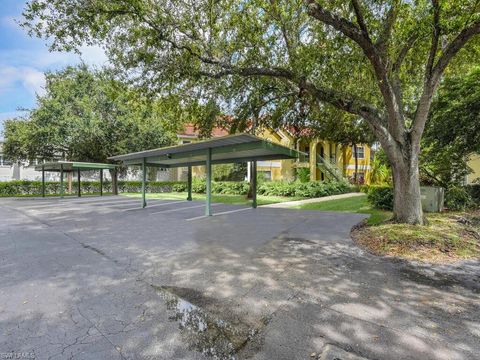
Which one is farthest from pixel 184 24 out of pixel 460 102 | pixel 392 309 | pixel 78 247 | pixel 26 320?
pixel 460 102

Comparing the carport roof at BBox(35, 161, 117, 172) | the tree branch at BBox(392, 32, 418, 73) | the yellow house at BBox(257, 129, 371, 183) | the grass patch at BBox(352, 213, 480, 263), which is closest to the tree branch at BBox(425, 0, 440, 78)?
the tree branch at BBox(392, 32, 418, 73)

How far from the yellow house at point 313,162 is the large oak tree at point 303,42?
13.5 m

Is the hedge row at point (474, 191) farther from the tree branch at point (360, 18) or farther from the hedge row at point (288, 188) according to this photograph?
the tree branch at point (360, 18)

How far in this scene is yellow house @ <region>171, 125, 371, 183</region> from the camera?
24609mm

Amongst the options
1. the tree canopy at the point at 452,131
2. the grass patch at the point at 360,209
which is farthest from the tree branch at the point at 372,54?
the tree canopy at the point at 452,131

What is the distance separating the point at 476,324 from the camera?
9.96 feet

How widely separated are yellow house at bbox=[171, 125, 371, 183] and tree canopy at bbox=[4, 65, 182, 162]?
3.56 meters

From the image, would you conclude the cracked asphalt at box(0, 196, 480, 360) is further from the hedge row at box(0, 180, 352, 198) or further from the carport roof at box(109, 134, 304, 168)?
the hedge row at box(0, 180, 352, 198)

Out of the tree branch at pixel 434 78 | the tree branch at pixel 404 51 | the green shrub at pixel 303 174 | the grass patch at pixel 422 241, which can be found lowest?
the grass patch at pixel 422 241

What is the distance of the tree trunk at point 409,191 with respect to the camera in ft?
24.6

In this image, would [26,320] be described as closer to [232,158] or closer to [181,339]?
[181,339]

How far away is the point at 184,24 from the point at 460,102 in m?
10.9

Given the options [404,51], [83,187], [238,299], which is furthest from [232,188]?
[238,299]

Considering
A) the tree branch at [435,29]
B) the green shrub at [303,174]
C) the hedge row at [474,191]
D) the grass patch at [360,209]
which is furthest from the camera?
the green shrub at [303,174]
